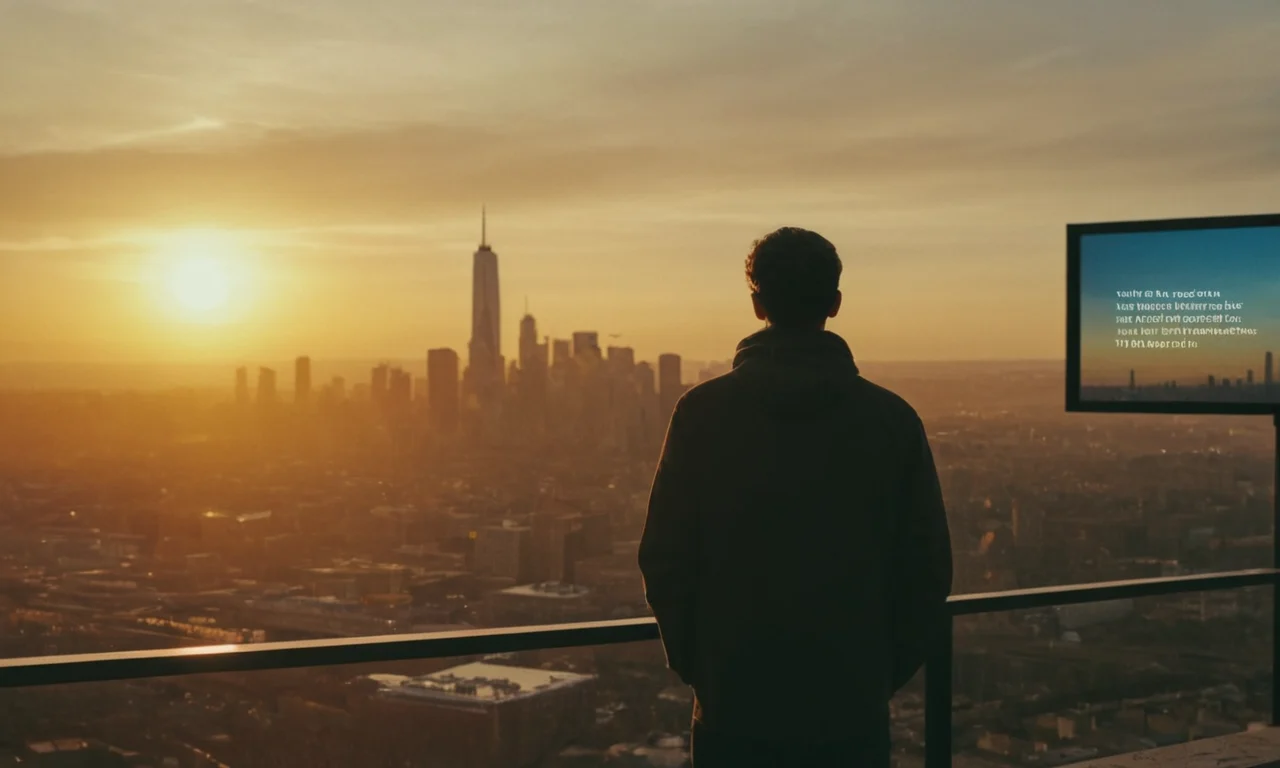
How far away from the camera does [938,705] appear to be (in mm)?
3658

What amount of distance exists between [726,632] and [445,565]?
6533mm

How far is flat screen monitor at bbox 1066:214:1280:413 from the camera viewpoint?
4676 mm

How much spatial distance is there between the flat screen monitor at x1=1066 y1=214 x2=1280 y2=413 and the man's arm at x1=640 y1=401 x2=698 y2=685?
10.2 feet

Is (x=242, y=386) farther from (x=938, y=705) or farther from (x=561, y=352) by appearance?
(x=938, y=705)

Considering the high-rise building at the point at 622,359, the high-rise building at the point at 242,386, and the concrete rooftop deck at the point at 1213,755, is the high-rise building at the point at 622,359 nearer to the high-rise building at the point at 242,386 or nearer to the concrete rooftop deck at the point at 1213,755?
the high-rise building at the point at 242,386

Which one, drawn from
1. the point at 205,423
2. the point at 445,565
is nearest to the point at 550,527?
the point at 445,565

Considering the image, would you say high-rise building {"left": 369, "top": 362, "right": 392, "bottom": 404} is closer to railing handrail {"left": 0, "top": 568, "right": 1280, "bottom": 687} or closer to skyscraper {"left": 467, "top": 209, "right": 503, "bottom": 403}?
skyscraper {"left": 467, "top": 209, "right": 503, "bottom": 403}

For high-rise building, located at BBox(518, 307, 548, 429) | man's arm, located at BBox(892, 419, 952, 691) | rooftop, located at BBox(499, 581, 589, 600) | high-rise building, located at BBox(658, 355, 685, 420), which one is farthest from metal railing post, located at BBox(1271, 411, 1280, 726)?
high-rise building, located at BBox(518, 307, 548, 429)

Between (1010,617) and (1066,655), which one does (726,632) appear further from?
(1066,655)

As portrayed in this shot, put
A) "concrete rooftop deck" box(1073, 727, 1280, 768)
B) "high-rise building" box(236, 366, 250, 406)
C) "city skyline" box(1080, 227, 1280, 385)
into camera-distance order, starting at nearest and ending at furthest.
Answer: "concrete rooftop deck" box(1073, 727, 1280, 768)
"city skyline" box(1080, 227, 1280, 385)
"high-rise building" box(236, 366, 250, 406)

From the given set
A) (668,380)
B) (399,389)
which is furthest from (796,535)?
(399,389)

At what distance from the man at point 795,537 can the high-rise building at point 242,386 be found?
13868 mm

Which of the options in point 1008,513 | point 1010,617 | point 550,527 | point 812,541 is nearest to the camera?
point 812,541

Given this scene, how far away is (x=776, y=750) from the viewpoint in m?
2.12
